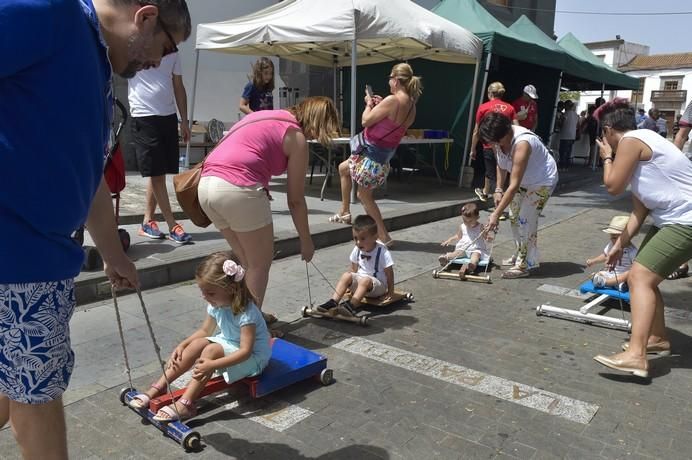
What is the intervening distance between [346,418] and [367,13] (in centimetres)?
668

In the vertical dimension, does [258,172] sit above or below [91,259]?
above

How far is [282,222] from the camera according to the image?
7.49 m

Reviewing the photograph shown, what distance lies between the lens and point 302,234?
3848 mm

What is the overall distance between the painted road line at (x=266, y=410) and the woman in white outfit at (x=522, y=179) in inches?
115

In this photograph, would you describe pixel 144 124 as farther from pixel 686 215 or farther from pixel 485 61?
pixel 485 61

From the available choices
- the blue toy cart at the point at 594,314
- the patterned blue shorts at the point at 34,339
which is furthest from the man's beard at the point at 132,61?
the blue toy cart at the point at 594,314

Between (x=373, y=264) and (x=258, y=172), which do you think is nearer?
(x=258, y=172)

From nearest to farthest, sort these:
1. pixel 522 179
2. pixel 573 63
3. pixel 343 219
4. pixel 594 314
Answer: pixel 594 314 → pixel 522 179 → pixel 343 219 → pixel 573 63

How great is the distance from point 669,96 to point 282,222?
66.9 meters

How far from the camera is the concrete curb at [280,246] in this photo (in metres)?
4.75

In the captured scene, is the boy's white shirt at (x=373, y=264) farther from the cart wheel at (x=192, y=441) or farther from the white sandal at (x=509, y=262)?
the cart wheel at (x=192, y=441)

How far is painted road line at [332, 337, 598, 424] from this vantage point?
329cm

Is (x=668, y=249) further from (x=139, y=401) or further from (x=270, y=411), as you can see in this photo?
(x=139, y=401)

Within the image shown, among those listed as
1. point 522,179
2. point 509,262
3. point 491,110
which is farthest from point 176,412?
point 491,110
